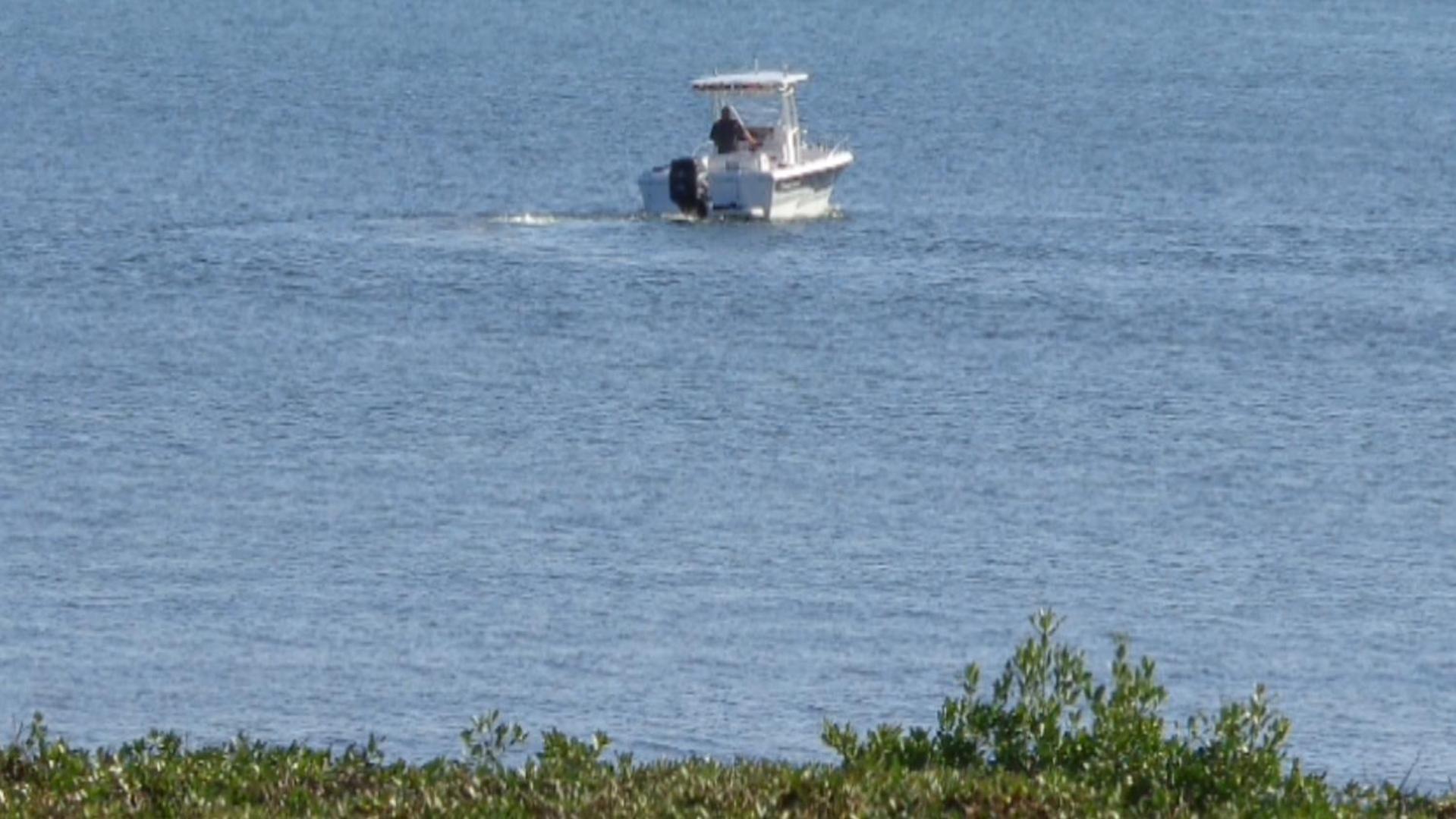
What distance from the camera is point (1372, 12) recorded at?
13988 cm

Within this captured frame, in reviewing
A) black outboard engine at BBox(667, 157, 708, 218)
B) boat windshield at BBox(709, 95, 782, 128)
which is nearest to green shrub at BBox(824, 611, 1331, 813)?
black outboard engine at BBox(667, 157, 708, 218)

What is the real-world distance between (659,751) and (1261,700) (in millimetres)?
12170

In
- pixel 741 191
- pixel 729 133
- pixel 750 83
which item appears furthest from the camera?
pixel 750 83

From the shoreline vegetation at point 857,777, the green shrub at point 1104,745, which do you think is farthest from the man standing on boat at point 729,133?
the shoreline vegetation at point 857,777

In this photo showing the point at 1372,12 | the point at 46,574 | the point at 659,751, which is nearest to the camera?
the point at 659,751

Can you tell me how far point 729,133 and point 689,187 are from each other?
1.21 metres

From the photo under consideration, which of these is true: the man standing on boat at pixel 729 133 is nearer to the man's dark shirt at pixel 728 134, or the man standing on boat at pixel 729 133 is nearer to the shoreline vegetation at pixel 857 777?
the man's dark shirt at pixel 728 134

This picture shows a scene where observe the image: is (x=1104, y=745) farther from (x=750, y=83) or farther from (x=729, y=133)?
(x=750, y=83)

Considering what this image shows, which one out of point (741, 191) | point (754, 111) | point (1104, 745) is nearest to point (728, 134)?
point (741, 191)

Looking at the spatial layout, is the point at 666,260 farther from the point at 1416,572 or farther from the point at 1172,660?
the point at 1172,660

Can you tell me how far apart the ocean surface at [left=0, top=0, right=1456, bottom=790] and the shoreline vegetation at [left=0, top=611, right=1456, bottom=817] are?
959 cm

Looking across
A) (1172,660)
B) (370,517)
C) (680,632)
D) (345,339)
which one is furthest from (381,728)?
(345,339)

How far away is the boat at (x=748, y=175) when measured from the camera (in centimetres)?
5991

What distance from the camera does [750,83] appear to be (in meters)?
61.6
